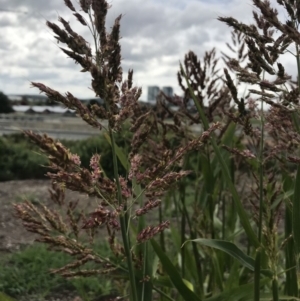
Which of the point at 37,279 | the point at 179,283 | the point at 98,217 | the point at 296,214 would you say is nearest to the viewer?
the point at 98,217

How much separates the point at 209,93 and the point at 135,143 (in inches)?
48.0

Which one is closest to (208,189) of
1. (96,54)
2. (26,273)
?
(96,54)

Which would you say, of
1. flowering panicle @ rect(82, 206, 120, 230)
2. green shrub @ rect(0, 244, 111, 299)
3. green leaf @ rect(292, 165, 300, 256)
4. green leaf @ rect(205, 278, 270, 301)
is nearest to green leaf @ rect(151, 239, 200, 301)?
green leaf @ rect(205, 278, 270, 301)

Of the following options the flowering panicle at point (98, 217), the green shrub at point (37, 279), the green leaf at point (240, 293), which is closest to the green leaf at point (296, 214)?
the green leaf at point (240, 293)

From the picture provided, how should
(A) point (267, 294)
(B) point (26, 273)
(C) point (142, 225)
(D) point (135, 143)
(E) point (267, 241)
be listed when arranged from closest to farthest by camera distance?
(D) point (135, 143) → (E) point (267, 241) → (A) point (267, 294) → (C) point (142, 225) → (B) point (26, 273)

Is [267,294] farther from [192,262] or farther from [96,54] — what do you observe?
[96,54]

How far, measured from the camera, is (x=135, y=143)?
1.24m

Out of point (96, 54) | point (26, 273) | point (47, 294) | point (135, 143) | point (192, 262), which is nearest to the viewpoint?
point (96, 54)

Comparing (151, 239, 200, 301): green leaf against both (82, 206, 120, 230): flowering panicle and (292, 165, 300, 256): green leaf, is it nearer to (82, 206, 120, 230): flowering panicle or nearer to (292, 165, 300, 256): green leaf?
(292, 165, 300, 256): green leaf

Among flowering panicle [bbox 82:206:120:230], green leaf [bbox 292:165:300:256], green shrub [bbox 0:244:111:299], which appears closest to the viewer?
flowering panicle [bbox 82:206:120:230]

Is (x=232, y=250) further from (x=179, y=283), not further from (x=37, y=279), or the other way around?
(x=37, y=279)

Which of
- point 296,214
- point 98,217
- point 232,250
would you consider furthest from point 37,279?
point 98,217

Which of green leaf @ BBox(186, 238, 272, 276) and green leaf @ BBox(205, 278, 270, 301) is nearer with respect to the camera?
green leaf @ BBox(186, 238, 272, 276)

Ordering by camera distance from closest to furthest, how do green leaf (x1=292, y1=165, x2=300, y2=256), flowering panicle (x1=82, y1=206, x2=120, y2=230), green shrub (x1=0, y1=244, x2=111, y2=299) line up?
flowering panicle (x1=82, y1=206, x2=120, y2=230) → green leaf (x1=292, y1=165, x2=300, y2=256) → green shrub (x1=0, y1=244, x2=111, y2=299)
